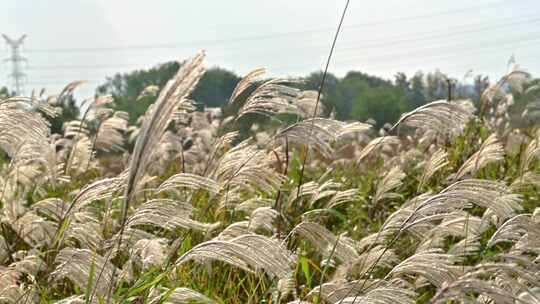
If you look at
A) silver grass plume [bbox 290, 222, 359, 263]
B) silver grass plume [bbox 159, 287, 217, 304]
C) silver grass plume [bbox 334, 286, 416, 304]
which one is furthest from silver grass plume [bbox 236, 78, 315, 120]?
silver grass plume [bbox 334, 286, 416, 304]

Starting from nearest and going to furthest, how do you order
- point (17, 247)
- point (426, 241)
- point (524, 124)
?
point (426, 241)
point (17, 247)
point (524, 124)

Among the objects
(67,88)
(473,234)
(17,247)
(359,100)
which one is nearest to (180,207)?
(473,234)

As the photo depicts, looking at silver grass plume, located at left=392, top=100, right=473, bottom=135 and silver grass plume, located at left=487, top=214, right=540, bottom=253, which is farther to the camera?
silver grass plume, located at left=392, top=100, right=473, bottom=135

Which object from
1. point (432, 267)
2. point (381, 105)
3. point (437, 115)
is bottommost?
point (381, 105)

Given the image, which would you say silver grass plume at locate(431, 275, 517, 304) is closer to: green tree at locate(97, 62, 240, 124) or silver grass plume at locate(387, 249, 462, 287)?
silver grass plume at locate(387, 249, 462, 287)

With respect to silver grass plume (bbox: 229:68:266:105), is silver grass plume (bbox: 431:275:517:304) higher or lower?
lower

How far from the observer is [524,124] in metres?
10.5

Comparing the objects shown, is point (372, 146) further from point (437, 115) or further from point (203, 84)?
point (203, 84)

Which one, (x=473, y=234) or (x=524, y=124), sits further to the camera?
→ (x=524, y=124)

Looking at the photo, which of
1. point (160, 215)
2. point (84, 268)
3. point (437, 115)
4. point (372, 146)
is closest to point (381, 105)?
point (372, 146)

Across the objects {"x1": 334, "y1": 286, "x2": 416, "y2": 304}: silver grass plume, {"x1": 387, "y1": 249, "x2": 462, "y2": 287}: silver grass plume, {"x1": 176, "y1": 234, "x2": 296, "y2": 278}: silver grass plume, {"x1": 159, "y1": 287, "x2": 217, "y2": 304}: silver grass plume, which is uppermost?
{"x1": 176, "y1": 234, "x2": 296, "y2": 278}: silver grass plume

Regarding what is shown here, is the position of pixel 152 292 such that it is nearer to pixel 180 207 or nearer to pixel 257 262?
pixel 180 207

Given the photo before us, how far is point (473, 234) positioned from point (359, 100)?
11143 centimetres

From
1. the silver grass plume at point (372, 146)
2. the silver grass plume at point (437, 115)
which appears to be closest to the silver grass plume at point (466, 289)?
the silver grass plume at point (437, 115)
